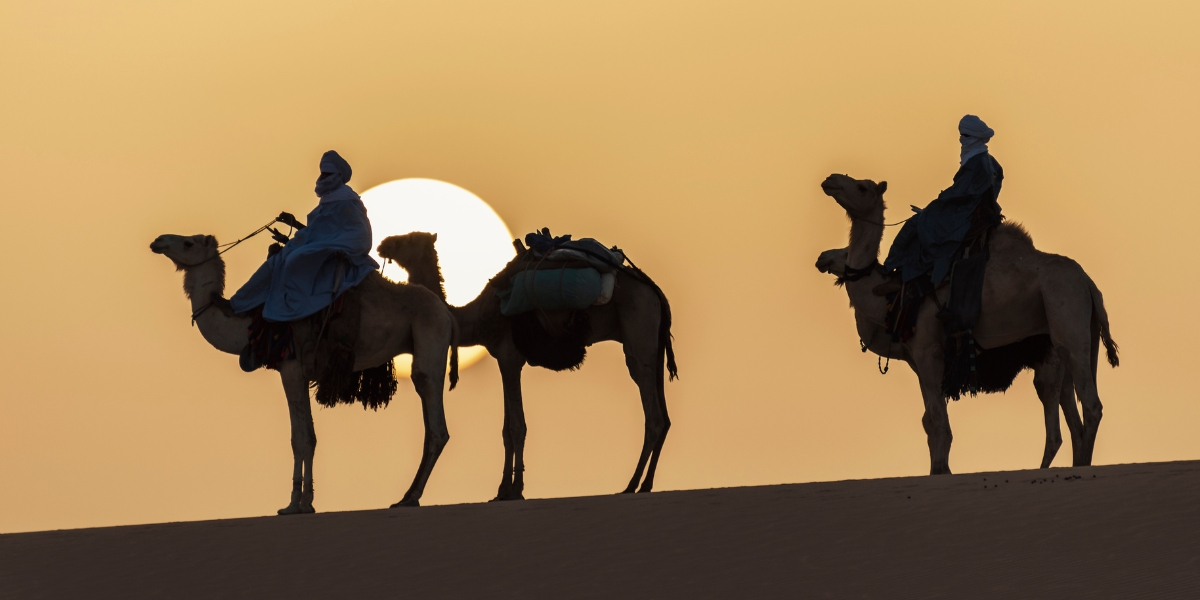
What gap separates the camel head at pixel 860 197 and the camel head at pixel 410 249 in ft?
13.2

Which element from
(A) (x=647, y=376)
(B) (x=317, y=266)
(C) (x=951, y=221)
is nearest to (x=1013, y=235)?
(C) (x=951, y=221)

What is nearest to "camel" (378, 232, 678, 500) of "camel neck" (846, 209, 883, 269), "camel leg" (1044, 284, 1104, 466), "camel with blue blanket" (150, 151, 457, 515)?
"camel with blue blanket" (150, 151, 457, 515)

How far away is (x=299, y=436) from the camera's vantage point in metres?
15.8

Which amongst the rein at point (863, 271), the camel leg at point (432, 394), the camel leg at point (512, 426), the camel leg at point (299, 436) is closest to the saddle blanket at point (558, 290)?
the camel leg at point (512, 426)

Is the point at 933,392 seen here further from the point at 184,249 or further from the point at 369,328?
the point at 184,249

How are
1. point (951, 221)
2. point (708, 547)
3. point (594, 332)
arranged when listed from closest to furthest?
1. point (708, 547)
2. point (951, 221)
3. point (594, 332)

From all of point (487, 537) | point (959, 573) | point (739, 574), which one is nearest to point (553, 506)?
point (487, 537)

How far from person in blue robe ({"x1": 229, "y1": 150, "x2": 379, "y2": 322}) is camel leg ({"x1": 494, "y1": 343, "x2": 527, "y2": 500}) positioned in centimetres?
216

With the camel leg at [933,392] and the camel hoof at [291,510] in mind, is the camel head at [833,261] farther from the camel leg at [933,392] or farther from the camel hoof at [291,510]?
the camel hoof at [291,510]

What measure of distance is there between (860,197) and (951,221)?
3.51ft

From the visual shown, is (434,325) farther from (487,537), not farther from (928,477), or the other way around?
(928,477)

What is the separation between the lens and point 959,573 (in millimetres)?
12492

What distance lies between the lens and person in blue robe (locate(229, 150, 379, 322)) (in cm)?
1603

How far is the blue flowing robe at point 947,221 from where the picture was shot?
55.2 ft
